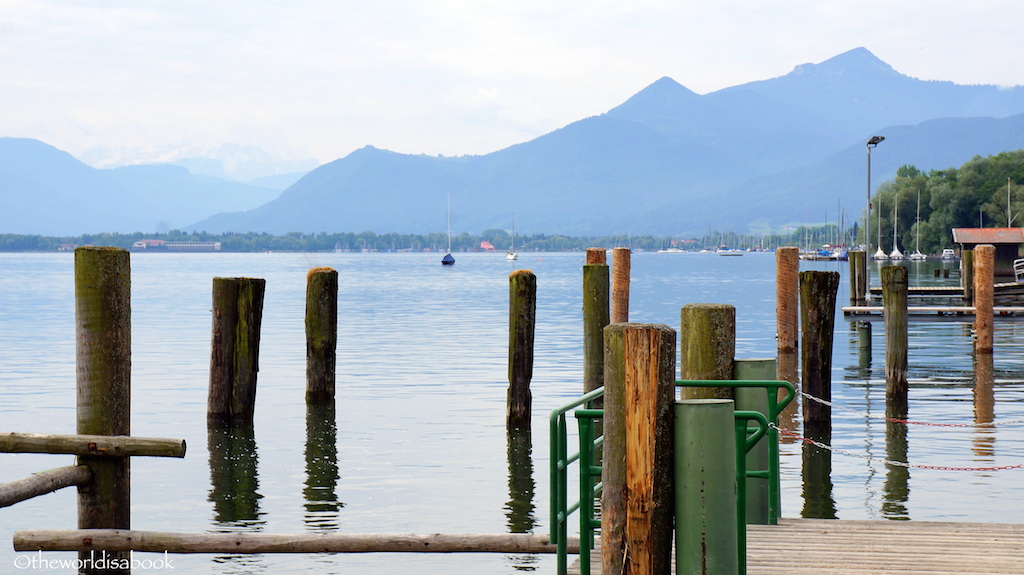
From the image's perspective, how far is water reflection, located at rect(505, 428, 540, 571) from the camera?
12299 mm

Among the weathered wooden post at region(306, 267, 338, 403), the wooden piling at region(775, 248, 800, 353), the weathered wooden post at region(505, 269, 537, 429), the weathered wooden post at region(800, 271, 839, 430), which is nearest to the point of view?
the weathered wooden post at region(505, 269, 537, 429)

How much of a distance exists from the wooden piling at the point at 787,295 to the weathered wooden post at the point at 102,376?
19.1m

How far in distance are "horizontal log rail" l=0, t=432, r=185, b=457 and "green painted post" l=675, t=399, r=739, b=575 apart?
4.05 m

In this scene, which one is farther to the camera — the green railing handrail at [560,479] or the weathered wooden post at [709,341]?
the weathered wooden post at [709,341]

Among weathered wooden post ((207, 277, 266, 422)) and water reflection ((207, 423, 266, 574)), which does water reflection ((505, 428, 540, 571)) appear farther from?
weathered wooden post ((207, 277, 266, 422))

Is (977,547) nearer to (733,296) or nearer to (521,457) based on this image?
(521,457)

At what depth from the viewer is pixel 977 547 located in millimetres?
8578

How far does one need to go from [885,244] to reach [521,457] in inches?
6066

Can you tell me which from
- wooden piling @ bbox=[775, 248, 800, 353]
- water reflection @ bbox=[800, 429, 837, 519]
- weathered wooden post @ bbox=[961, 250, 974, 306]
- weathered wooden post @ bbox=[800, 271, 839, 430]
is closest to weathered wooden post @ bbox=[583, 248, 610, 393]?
weathered wooden post @ bbox=[800, 271, 839, 430]

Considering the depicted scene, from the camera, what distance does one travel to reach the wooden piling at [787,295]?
26.5 meters

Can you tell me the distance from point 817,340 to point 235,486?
390 inches

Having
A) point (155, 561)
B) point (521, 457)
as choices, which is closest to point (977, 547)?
point (155, 561)

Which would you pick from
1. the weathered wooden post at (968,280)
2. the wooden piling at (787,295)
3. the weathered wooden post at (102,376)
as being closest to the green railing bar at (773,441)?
the weathered wooden post at (102,376)

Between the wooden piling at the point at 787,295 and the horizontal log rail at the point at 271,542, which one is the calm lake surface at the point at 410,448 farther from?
the horizontal log rail at the point at 271,542
